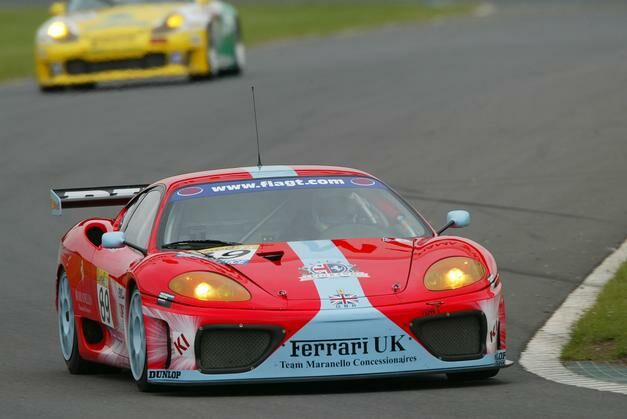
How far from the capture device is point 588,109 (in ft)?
56.7

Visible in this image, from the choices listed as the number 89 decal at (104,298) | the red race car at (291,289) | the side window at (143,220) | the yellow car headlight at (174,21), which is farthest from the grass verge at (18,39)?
the red race car at (291,289)

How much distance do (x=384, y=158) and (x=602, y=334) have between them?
287 inches

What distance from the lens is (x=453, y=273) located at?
25.2ft

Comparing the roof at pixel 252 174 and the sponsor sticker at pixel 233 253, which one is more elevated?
the roof at pixel 252 174

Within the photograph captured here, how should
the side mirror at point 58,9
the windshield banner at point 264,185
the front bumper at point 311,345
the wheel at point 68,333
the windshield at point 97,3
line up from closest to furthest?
the front bumper at point 311,345, the windshield banner at point 264,185, the wheel at point 68,333, the side mirror at point 58,9, the windshield at point 97,3

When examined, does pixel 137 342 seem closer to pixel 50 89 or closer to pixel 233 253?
pixel 233 253

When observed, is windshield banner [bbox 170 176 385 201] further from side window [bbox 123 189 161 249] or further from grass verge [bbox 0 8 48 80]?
grass verge [bbox 0 8 48 80]

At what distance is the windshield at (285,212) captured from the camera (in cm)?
832

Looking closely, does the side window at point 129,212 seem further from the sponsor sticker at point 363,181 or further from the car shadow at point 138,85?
the car shadow at point 138,85

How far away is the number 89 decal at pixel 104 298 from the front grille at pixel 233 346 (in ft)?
3.95

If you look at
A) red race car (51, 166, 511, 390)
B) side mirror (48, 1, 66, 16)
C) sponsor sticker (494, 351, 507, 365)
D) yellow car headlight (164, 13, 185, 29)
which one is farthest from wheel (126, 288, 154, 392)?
side mirror (48, 1, 66, 16)

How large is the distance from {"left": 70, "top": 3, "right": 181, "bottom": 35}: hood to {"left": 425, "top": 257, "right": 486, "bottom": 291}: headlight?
15035 mm

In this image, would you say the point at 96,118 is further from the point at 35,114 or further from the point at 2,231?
the point at 2,231

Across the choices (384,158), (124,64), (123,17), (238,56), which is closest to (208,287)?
(384,158)
